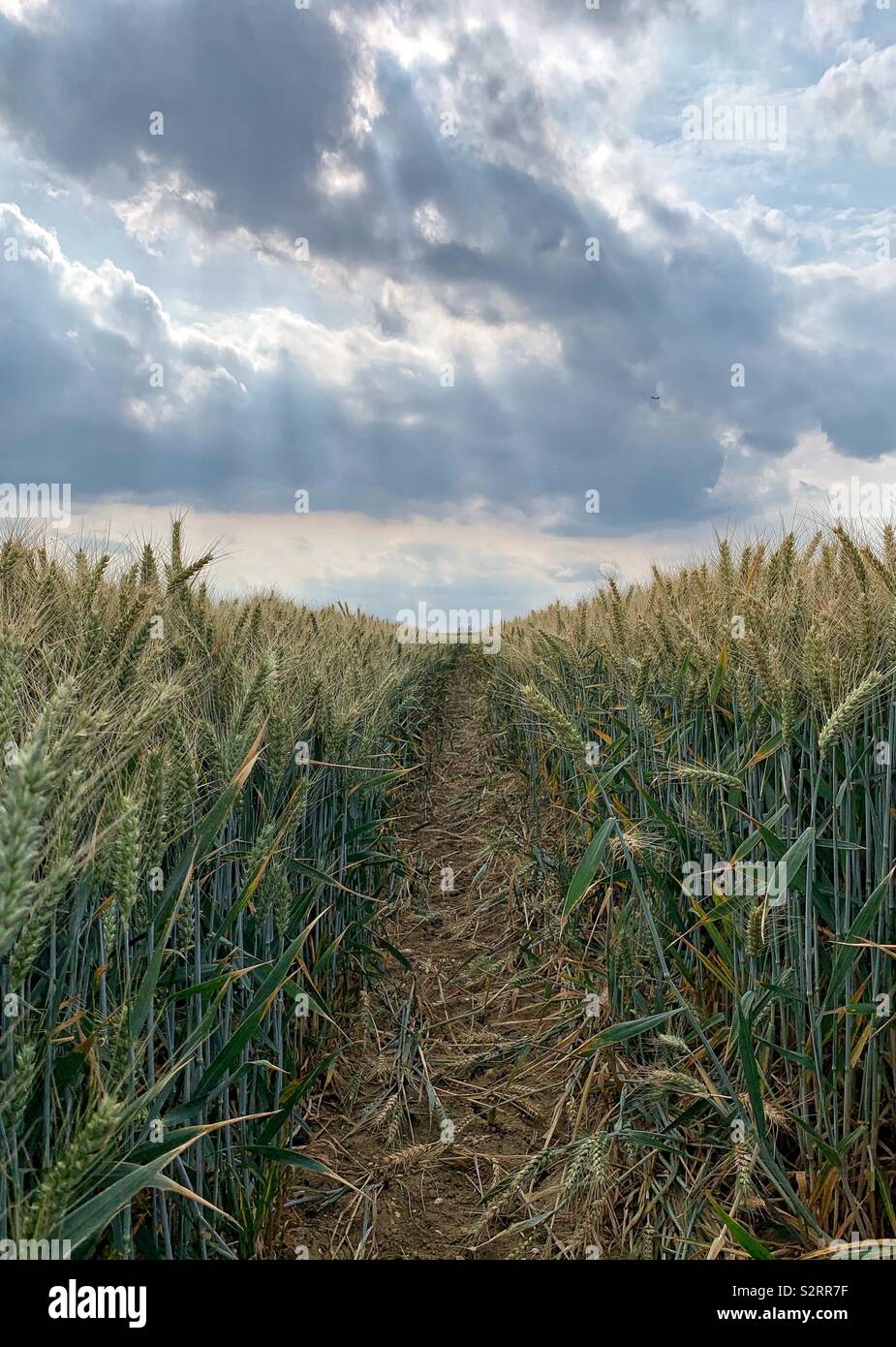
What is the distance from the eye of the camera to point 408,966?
10.7 ft

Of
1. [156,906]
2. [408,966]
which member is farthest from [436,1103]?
[156,906]

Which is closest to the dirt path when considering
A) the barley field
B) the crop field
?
the crop field

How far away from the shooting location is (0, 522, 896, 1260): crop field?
127 centimetres

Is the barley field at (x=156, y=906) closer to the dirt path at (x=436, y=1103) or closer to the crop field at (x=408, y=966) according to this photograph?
the crop field at (x=408, y=966)

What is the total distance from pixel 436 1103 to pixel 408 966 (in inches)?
28.1

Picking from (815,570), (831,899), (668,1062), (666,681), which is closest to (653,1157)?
(668,1062)

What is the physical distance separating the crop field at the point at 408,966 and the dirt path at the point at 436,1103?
1 cm

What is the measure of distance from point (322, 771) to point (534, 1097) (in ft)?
4.60

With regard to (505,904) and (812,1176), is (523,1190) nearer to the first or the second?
(812,1176)

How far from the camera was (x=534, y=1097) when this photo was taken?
2766 millimetres

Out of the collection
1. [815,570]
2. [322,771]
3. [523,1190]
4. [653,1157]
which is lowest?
[523,1190]

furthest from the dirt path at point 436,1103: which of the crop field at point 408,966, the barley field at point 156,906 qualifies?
the barley field at point 156,906

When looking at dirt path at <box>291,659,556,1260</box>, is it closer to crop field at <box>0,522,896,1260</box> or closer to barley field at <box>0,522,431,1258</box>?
crop field at <box>0,522,896,1260</box>

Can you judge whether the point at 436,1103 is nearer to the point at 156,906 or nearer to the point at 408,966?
the point at 408,966
